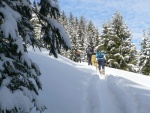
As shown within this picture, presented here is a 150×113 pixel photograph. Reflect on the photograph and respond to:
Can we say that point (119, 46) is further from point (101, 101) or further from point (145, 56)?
point (101, 101)

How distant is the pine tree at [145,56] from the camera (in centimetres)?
4741

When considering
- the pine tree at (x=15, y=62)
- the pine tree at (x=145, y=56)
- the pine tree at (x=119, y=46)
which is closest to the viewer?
the pine tree at (x=15, y=62)

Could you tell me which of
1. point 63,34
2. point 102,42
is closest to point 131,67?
point 102,42

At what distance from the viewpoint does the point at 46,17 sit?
5.78m

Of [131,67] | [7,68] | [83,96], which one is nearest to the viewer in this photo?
[7,68]

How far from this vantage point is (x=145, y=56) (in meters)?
47.8

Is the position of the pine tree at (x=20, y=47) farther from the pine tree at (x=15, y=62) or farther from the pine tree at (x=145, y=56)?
the pine tree at (x=145, y=56)

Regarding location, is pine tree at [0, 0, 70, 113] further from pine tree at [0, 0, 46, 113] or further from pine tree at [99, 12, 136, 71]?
pine tree at [99, 12, 136, 71]

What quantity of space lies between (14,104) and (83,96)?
8.58 meters

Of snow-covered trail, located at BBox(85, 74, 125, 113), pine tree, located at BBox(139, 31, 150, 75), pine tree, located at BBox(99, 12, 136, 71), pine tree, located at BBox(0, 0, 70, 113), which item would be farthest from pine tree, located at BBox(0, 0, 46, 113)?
pine tree, located at BBox(139, 31, 150, 75)

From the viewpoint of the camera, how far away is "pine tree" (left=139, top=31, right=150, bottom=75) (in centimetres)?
4741

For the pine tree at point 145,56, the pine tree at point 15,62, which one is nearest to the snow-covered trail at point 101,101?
the pine tree at point 15,62

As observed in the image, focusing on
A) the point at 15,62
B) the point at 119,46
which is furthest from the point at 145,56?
the point at 15,62

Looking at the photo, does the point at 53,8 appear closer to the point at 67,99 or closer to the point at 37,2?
the point at 37,2
